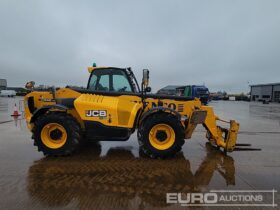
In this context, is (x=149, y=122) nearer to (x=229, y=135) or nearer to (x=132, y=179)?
(x=132, y=179)

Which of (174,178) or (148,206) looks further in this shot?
(174,178)

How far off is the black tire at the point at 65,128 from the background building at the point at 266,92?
68208 mm

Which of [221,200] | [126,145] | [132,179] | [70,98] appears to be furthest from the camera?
[126,145]

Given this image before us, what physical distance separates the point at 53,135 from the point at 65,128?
0.41m

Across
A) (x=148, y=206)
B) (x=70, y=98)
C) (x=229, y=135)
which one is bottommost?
(x=148, y=206)

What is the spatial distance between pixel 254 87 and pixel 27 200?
90624 millimetres

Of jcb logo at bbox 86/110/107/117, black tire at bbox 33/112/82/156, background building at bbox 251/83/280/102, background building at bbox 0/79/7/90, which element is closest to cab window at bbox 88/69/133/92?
jcb logo at bbox 86/110/107/117

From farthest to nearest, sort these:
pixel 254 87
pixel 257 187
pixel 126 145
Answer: pixel 254 87, pixel 126 145, pixel 257 187

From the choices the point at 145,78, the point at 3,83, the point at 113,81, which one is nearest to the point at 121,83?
the point at 113,81

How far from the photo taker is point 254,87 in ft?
272

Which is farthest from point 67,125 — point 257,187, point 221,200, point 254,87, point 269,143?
point 254,87
